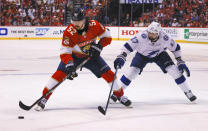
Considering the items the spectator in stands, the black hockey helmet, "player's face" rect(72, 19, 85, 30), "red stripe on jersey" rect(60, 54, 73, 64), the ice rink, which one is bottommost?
the ice rink

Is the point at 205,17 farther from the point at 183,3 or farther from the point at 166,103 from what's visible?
the point at 166,103

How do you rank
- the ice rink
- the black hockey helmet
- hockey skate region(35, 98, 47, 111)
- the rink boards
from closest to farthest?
the ice rink < the black hockey helmet < hockey skate region(35, 98, 47, 111) < the rink boards

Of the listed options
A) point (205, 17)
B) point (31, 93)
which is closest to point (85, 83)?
point (31, 93)

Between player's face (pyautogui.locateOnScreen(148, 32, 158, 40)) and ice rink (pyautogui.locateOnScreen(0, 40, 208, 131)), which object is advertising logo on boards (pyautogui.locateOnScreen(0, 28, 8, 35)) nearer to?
ice rink (pyautogui.locateOnScreen(0, 40, 208, 131))

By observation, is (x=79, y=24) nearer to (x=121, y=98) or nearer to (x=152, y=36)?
(x=152, y=36)

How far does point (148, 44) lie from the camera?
17.7ft

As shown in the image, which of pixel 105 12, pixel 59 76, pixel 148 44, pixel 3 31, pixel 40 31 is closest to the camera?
pixel 59 76

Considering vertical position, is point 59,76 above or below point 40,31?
above

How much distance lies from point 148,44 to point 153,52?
→ 15cm

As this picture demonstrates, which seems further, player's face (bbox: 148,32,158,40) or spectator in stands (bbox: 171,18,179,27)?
spectator in stands (bbox: 171,18,179,27)

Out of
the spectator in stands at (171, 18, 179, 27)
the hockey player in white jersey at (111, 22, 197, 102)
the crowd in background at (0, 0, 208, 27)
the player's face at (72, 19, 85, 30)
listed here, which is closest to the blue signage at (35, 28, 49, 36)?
the crowd in background at (0, 0, 208, 27)

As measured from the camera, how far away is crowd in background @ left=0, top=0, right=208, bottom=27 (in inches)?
810

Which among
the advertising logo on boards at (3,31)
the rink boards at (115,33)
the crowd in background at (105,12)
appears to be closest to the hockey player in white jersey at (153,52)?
the rink boards at (115,33)

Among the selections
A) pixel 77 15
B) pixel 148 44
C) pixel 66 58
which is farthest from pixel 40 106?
pixel 148 44
